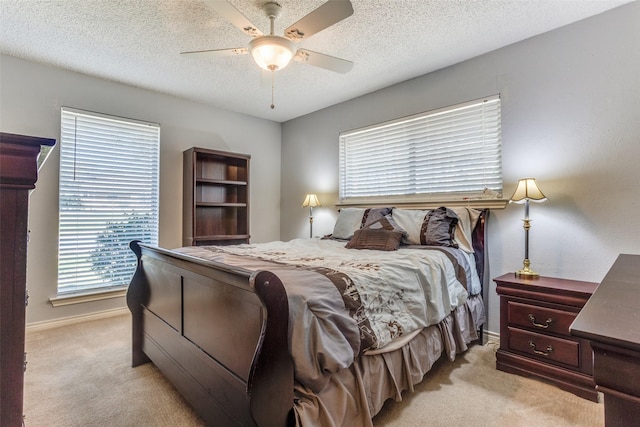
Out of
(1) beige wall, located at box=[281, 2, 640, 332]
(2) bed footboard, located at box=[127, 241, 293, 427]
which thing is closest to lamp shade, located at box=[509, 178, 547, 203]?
(1) beige wall, located at box=[281, 2, 640, 332]

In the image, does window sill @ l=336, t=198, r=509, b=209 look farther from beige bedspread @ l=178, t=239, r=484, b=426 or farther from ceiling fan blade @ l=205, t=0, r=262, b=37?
ceiling fan blade @ l=205, t=0, r=262, b=37

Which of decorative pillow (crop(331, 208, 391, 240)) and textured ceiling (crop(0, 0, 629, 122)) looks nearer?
textured ceiling (crop(0, 0, 629, 122))

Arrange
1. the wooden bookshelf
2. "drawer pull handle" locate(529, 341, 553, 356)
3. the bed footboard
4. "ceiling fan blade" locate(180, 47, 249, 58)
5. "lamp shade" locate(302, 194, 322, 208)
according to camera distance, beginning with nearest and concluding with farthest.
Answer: the bed footboard
"drawer pull handle" locate(529, 341, 553, 356)
"ceiling fan blade" locate(180, 47, 249, 58)
the wooden bookshelf
"lamp shade" locate(302, 194, 322, 208)

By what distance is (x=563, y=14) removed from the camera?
7.52 ft

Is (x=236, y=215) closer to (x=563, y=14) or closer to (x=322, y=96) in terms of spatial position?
(x=322, y=96)

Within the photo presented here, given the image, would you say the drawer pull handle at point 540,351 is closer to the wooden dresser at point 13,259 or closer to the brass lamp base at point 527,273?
the brass lamp base at point 527,273

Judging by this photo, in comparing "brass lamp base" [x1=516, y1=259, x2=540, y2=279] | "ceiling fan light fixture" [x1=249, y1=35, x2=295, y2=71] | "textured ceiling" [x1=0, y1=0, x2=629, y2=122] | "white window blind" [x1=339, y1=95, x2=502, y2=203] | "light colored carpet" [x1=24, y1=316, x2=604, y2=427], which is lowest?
"light colored carpet" [x1=24, y1=316, x2=604, y2=427]

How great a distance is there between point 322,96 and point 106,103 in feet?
8.10

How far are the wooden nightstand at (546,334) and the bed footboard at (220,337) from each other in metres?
1.78

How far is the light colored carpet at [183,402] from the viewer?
167cm

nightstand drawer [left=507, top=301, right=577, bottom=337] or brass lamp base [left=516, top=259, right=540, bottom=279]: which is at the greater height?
brass lamp base [left=516, top=259, right=540, bottom=279]

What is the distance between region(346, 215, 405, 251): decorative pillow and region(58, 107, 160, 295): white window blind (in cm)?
256

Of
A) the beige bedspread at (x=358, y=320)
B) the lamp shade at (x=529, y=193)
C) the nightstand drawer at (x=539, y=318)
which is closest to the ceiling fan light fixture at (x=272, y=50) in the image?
the beige bedspread at (x=358, y=320)

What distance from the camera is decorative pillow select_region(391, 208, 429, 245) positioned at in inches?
110
